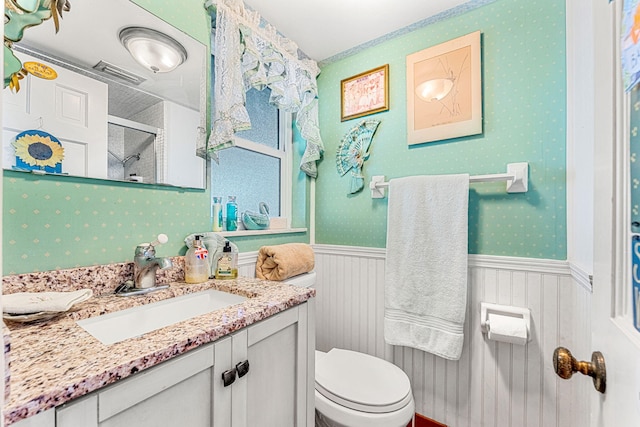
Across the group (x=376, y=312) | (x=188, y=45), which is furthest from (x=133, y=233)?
(x=376, y=312)

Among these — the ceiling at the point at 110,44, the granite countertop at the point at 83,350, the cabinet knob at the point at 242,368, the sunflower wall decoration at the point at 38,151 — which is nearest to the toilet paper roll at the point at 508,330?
the granite countertop at the point at 83,350

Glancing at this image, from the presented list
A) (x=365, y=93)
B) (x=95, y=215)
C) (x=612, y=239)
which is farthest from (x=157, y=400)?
(x=365, y=93)

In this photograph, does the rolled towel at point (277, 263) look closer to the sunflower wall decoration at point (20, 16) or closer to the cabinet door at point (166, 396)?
the cabinet door at point (166, 396)

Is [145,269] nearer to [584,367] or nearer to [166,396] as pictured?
[166,396]

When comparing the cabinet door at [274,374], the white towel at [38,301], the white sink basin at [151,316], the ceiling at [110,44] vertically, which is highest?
the ceiling at [110,44]

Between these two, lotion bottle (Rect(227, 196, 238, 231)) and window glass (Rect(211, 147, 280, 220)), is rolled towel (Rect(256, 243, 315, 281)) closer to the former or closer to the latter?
lotion bottle (Rect(227, 196, 238, 231))

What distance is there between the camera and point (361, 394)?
1.17m

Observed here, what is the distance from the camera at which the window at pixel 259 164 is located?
1.53m

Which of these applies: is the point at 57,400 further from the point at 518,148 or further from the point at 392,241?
the point at 518,148

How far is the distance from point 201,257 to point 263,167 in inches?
30.8

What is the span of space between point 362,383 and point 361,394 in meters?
0.08

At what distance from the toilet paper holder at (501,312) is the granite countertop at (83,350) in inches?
37.5

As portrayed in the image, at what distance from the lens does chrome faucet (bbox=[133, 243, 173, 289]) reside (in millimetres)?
1018

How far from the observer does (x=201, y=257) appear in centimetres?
117
